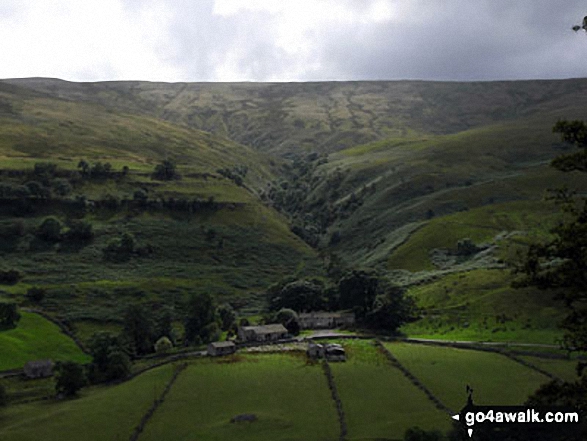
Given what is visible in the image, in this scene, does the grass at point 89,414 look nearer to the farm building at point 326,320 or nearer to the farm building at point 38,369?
the farm building at point 38,369

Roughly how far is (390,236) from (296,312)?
61.0 metres

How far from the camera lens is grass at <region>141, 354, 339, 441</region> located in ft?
175

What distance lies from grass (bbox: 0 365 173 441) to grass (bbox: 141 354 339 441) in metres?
2.66

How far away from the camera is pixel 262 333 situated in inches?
3797

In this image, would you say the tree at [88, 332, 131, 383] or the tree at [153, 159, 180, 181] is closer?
the tree at [88, 332, 131, 383]

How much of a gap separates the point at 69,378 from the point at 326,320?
49085 mm

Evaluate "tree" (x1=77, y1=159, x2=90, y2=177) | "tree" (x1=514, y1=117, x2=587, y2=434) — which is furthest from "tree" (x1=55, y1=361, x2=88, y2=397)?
"tree" (x1=77, y1=159, x2=90, y2=177)

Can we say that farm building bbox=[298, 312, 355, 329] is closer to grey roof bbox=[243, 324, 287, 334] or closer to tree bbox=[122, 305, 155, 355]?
grey roof bbox=[243, 324, 287, 334]

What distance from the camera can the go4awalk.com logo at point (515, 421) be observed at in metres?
32.2

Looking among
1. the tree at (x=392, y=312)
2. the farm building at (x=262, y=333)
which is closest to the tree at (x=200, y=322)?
the farm building at (x=262, y=333)

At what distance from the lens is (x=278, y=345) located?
9050 cm

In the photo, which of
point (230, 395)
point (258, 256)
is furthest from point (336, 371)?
point (258, 256)

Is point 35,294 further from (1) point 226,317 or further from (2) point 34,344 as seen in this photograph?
(1) point 226,317

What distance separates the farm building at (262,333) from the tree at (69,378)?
30.2m
